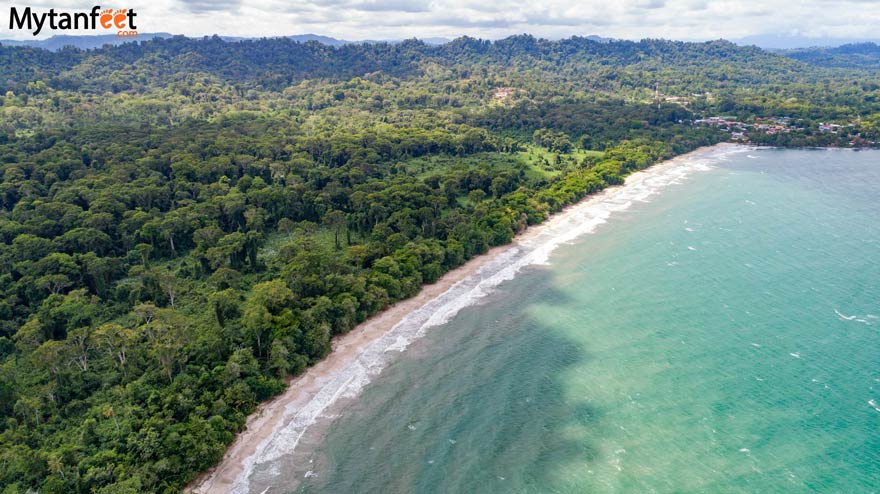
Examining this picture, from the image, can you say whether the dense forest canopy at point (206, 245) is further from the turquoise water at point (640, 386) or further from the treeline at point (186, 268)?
the turquoise water at point (640, 386)

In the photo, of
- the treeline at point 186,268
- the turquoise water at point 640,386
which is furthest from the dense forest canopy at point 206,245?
the turquoise water at point 640,386

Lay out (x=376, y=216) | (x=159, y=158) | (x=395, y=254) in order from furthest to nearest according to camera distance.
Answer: (x=159, y=158) < (x=376, y=216) < (x=395, y=254)

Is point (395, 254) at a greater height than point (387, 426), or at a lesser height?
greater

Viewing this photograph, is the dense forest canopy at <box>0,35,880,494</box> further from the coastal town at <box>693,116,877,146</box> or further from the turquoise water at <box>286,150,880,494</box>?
the turquoise water at <box>286,150,880,494</box>

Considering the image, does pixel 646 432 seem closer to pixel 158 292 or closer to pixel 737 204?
pixel 158 292

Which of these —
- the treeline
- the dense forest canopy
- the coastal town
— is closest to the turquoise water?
the treeline

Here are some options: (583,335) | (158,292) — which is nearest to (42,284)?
(158,292)
